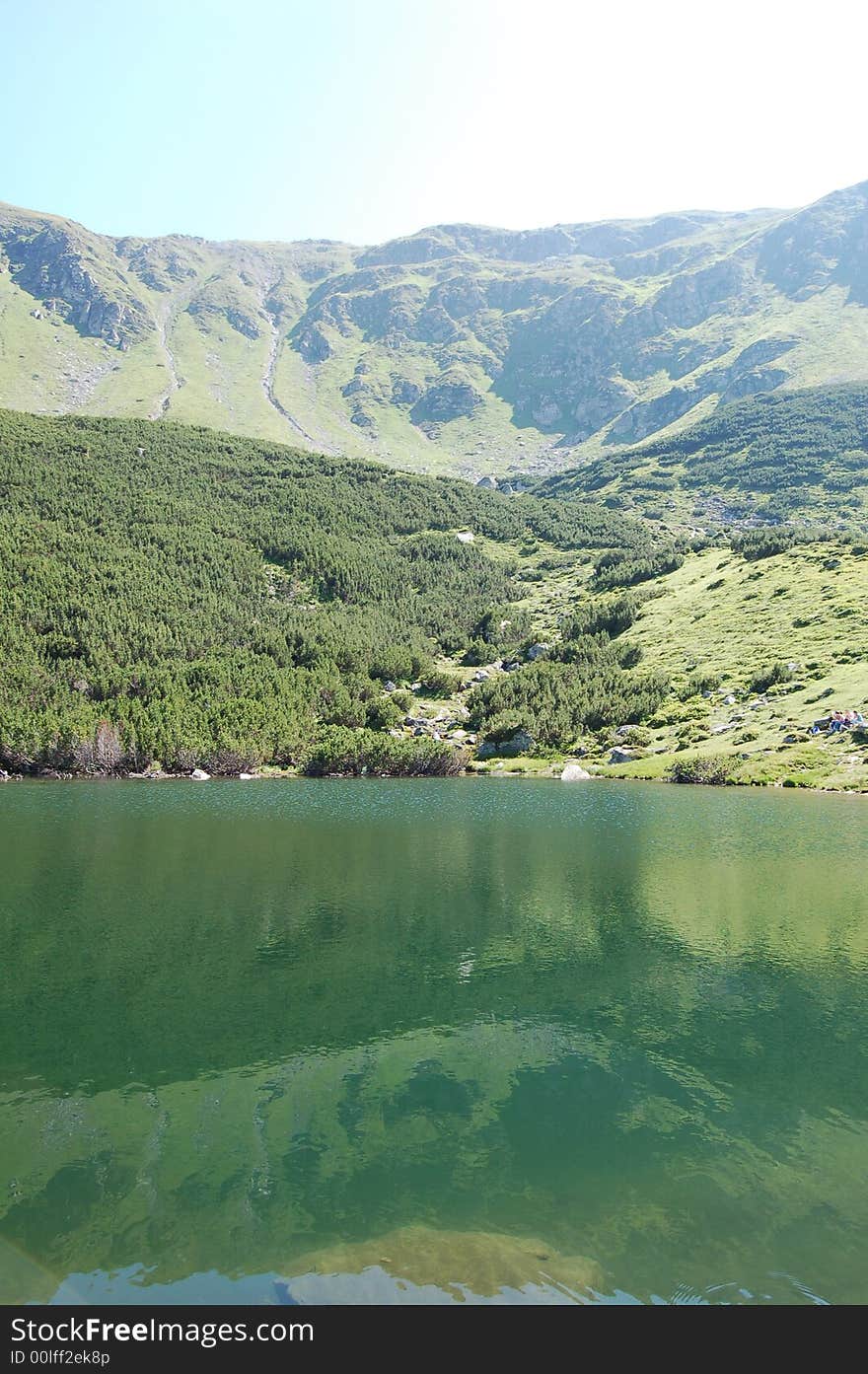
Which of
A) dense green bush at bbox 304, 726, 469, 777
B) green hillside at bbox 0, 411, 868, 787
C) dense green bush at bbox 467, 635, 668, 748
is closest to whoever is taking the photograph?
green hillside at bbox 0, 411, 868, 787

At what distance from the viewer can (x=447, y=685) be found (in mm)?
137375

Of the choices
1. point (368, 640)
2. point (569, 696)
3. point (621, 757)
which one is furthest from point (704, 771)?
point (368, 640)

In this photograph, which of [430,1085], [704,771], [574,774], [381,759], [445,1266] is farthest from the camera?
[381,759]

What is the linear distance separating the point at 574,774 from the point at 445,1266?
91.2 metres

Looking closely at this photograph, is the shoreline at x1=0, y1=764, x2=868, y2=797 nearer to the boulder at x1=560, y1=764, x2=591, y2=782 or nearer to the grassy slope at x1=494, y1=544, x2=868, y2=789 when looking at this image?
the boulder at x1=560, y1=764, x2=591, y2=782

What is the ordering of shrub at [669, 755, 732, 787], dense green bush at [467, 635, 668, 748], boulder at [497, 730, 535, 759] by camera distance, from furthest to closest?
1. dense green bush at [467, 635, 668, 748]
2. boulder at [497, 730, 535, 759]
3. shrub at [669, 755, 732, 787]

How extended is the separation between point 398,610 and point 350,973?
13872 centimetres

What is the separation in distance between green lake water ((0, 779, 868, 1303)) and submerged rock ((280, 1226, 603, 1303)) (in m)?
0.05

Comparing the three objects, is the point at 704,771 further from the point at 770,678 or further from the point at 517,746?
the point at 517,746

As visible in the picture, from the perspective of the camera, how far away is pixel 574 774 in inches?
4038

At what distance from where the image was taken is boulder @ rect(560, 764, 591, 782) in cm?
10125

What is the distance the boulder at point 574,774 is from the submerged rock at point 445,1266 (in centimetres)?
8806

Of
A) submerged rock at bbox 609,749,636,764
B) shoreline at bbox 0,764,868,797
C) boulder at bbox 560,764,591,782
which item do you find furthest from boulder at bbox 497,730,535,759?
submerged rock at bbox 609,749,636,764
